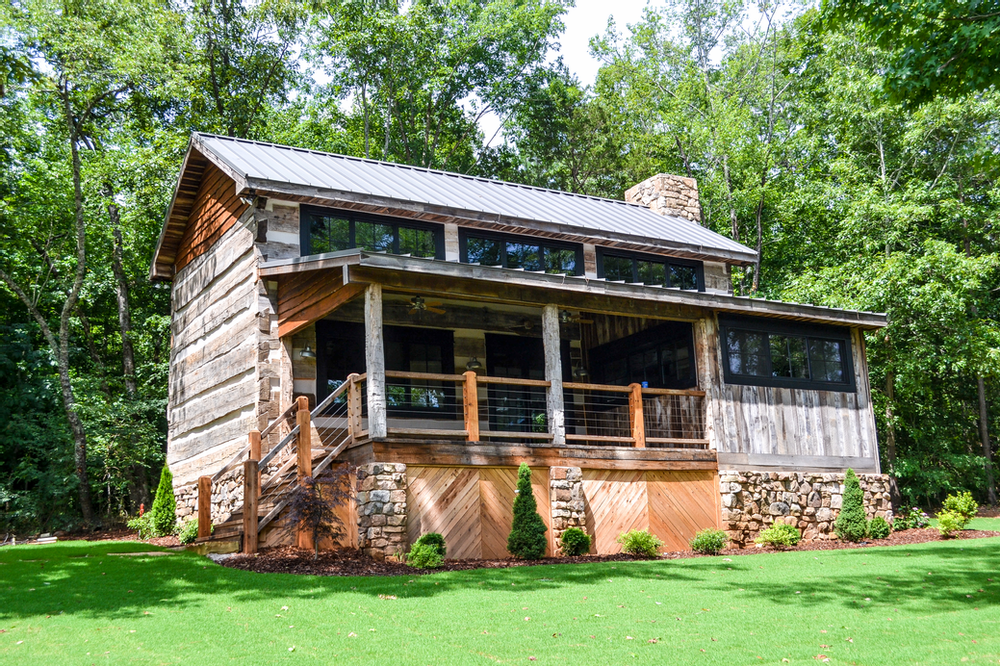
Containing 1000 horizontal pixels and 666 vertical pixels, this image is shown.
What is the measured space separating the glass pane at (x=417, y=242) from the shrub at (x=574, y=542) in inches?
235

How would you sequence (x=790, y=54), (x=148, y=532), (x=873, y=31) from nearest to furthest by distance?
(x=873, y=31)
(x=148, y=532)
(x=790, y=54)

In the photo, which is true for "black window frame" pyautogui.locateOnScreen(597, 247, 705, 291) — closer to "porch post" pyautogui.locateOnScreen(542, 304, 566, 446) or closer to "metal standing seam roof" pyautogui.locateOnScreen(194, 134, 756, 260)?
"metal standing seam roof" pyautogui.locateOnScreen(194, 134, 756, 260)

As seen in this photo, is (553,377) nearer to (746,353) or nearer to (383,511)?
(383,511)

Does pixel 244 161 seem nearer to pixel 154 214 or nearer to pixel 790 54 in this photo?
pixel 154 214

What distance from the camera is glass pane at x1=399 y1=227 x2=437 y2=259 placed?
52.8ft

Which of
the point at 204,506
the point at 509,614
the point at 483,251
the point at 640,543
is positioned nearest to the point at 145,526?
the point at 204,506

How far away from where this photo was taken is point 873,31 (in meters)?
11.6

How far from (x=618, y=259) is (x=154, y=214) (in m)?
14.2

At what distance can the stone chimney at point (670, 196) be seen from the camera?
23.4 metres

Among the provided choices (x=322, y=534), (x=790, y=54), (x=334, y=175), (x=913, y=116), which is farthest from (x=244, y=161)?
(x=790, y=54)

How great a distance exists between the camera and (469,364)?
57.9 ft

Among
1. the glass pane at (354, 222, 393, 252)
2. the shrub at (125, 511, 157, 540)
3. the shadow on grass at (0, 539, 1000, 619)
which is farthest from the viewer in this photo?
the shrub at (125, 511, 157, 540)

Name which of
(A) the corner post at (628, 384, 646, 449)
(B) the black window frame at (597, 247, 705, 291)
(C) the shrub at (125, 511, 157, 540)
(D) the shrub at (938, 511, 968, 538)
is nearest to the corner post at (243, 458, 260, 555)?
(A) the corner post at (628, 384, 646, 449)

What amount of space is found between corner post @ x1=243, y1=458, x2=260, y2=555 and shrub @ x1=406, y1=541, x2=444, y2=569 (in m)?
2.32
